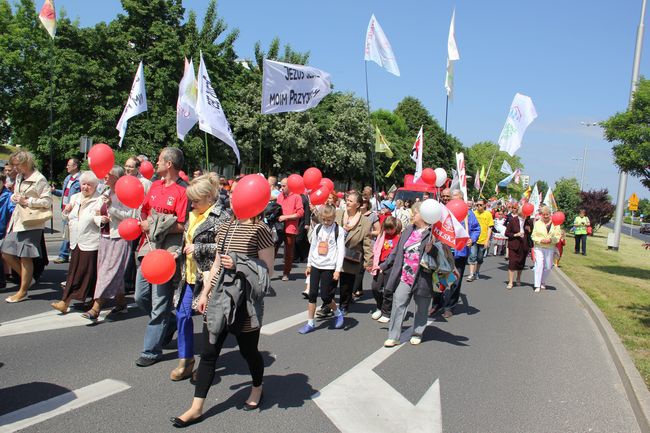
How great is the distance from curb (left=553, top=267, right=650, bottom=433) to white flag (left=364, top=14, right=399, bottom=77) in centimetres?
650

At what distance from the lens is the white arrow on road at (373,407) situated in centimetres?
404

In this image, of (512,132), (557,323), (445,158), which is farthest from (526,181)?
(557,323)

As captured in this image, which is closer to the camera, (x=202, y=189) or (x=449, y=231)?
(x=202, y=189)

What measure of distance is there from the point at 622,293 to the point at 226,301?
431 inches

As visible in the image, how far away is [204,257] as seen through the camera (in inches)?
167

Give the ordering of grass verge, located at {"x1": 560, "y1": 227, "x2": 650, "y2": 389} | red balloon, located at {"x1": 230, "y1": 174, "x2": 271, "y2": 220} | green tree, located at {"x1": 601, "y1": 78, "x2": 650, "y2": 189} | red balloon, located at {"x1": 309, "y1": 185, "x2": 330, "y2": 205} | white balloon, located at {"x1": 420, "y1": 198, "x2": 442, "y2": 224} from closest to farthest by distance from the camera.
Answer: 1. red balloon, located at {"x1": 230, "y1": 174, "x2": 271, "y2": 220}
2. white balloon, located at {"x1": 420, "y1": 198, "x2": 442, "y2": 224}
3. grass verge, located at {"x1": 560, "y1": 227, "x2": 650, "y2": 389}
4. red balloon, located at {"x1": 309, "y1": 185, "x2": 330, "y2": 205}
5. green tree, located at {"x1": 601, "y1": 78, "x2": 650, "y2": 189}

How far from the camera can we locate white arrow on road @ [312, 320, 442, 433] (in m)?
4.04

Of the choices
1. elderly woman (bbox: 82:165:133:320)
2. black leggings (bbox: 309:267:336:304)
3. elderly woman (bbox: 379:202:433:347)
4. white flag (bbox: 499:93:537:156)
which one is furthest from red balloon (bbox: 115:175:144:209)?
white flag (bbox: 499:93:537:156)

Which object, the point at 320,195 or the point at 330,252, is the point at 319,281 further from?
the point at 320,195

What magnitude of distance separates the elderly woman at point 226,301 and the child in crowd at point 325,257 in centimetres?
273

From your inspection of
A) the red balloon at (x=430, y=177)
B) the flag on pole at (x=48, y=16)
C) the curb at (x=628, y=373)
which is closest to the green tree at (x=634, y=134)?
→ the curb at (x=628, y=373)

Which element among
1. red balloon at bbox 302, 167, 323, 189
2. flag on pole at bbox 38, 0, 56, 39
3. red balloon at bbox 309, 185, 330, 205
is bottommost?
red balloon at bbox 309, 185, 330, 205

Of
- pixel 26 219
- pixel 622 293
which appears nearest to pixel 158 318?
pixel 26 219

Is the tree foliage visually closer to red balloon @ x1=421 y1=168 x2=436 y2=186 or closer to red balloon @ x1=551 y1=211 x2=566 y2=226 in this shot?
red balloon @ x1=551 y1=211 x2=566 y2=226
